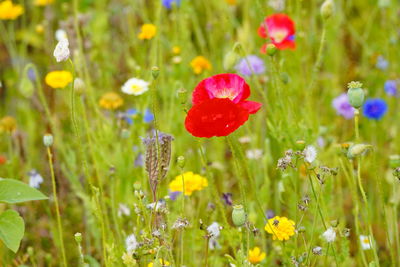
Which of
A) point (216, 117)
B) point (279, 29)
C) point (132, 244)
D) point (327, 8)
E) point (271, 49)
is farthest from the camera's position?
point (279, 29)

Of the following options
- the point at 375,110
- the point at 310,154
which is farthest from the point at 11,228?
the point at 375,110

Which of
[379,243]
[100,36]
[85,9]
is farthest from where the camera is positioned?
[85,9]

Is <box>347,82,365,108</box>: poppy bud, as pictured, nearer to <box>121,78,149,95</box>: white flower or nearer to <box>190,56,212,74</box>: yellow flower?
<box>121,78,149,95</box>: white flower

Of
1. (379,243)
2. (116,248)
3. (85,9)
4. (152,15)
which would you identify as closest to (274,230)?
(116,248)

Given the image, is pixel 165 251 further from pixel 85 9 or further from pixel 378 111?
pixel 85 9

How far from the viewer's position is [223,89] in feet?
4.23

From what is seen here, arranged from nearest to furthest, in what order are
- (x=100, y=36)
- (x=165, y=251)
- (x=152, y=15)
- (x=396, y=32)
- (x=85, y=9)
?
(x=165, y=251) → (x=396, y=32) → (x=100, y=36) → (x=85, y=9) → (x=152, y=15)

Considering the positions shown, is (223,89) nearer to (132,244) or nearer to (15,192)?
(132,244)

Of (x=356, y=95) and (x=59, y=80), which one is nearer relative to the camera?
(x=356, y=95)

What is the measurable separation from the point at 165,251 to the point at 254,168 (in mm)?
585

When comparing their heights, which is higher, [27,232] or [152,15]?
[152,15]

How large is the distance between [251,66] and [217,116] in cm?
104

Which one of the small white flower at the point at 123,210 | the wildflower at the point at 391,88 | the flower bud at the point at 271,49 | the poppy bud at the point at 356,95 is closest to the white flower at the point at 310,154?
the poppy bud at the point at 356,95

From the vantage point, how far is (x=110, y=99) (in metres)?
1.99
